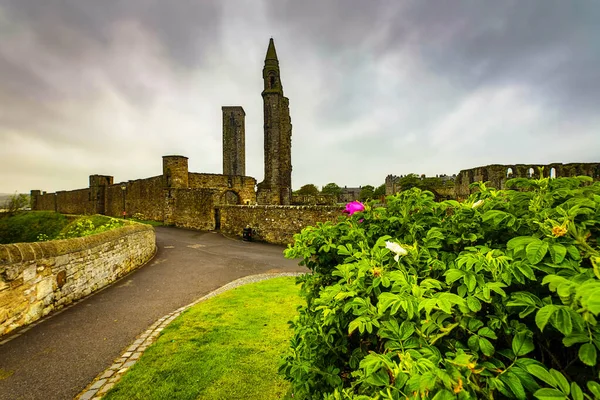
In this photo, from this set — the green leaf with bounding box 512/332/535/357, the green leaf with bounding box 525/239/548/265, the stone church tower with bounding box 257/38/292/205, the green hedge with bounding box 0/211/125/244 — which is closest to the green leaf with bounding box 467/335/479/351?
the green leaf with bounding box 512/332/535/357

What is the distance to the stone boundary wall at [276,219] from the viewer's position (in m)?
14.7

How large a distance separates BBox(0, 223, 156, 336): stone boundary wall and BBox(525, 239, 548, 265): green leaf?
7.57 metres

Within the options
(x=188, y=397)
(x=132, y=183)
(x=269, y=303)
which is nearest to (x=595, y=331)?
(x=188, y=397)

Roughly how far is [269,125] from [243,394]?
86.7 feet

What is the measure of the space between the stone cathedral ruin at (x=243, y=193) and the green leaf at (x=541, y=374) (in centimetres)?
1316

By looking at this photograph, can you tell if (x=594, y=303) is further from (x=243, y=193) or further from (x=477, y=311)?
(x=243, y=193)

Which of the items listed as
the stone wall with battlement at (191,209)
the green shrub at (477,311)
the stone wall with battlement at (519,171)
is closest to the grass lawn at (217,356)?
the green shrub at (477,311)

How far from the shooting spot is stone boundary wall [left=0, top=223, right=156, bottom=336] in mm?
5043

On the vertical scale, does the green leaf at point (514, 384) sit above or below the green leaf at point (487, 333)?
below

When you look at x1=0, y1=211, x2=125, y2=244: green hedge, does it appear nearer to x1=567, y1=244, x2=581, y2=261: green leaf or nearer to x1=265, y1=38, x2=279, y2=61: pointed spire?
x1=265, y1=38, x2=279, y2=61: pointed spire

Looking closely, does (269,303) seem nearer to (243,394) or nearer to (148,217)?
(243,394)

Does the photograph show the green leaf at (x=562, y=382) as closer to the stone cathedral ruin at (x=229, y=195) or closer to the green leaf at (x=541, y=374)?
the green leaf at (x=541, y=374)

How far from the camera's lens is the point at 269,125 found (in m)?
27.6

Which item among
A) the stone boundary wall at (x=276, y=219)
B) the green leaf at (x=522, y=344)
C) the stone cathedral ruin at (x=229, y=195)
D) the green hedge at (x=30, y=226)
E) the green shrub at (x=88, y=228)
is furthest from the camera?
the green hedge at (x=30, y=226)
